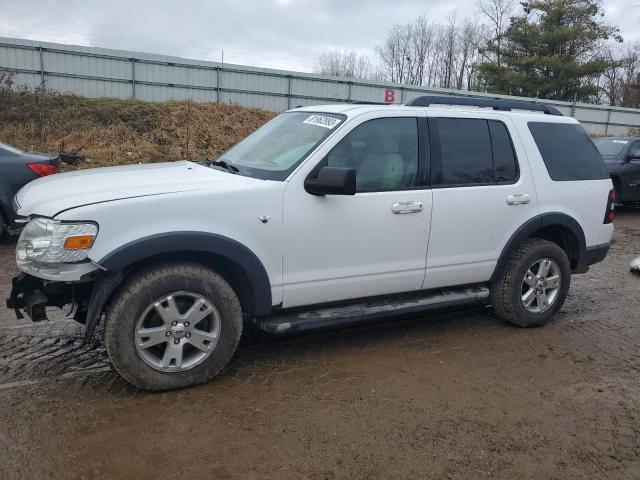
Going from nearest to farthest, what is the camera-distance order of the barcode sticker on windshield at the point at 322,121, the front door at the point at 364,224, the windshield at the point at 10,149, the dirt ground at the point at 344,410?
the dirt ground at the point at 344,410, the front door at the point at 364,224, the barcode sticker on windshield at the point at 322,121, the windshield at the point at 10,149

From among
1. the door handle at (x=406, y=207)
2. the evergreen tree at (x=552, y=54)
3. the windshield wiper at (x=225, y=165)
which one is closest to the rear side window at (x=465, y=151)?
the door handle at (x=406, y=207)

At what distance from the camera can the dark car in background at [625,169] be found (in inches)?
485

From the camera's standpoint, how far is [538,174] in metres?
4.98

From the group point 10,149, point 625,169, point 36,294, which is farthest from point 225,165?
point 625,169

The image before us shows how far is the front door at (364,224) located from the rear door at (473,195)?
0.17 m

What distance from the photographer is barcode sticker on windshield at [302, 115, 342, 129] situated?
13.7ft

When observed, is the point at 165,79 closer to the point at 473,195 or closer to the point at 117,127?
the point at 117,127

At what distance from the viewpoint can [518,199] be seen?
4816mm

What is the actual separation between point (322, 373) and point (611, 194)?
3.40m

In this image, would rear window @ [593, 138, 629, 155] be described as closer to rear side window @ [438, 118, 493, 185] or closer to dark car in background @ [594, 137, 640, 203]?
dark car in background @ [594, 137, 640, 203]

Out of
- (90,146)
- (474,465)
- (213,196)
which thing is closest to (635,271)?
(474,465)

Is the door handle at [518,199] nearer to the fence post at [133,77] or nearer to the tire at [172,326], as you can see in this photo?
the tire at [172,326]

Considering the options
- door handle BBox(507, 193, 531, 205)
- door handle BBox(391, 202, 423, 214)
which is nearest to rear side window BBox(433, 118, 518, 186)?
door handle BBox(507, 193, 531, 205)

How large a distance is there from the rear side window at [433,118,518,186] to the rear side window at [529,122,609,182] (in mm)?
412
